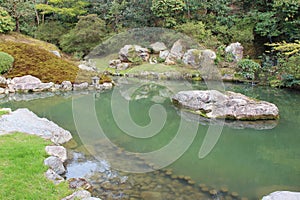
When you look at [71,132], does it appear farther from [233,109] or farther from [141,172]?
[233,109]

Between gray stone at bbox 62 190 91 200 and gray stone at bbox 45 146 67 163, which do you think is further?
gray stone at bbox 45 146 67 163

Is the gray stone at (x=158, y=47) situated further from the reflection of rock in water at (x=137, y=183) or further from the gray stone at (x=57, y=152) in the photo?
the gray stone at (x=57, y=152)

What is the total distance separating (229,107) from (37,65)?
419 inches

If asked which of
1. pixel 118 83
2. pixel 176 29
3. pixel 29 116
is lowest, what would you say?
pixel 118 83

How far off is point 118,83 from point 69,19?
13.6 meters

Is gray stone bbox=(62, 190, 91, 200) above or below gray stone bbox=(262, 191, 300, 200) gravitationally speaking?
below

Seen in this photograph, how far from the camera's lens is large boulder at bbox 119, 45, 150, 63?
66.9ft

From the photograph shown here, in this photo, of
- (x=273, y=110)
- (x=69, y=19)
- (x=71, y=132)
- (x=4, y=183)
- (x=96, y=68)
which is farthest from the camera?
(x=69, y=19)

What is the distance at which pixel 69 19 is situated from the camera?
1051 inches

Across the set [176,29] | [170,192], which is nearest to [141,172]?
[170,192]

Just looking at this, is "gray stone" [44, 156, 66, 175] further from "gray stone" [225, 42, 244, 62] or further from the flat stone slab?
"gray stone" [225, 42, 244, 62]

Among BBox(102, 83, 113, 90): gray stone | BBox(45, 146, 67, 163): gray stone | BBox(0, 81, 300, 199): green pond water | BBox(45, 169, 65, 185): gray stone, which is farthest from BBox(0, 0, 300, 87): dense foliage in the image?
BBox(45, 169, 65, 185): gray stone

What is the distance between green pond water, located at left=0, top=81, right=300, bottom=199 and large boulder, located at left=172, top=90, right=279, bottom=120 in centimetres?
50

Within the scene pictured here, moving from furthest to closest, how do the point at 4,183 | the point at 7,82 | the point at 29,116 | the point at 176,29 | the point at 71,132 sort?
the point at 176,29 → the point at 7,82 → the point at 71,132 → the point at 29,116 → the point at 4,183
